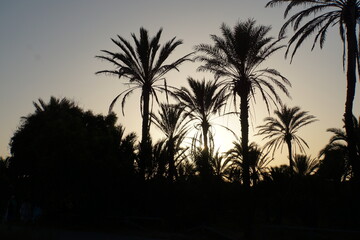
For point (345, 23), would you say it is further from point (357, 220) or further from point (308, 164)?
point (308, 164)

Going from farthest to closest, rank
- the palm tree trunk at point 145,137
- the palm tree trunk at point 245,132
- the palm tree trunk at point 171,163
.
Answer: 1. the palm tree trunk at point 171,163
2. the palm tree trunk at point 145,137
3. the palm tree trunk at point 245,132

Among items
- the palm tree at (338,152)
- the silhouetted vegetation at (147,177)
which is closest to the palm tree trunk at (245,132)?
the silhouetted vegetation at (147,177)

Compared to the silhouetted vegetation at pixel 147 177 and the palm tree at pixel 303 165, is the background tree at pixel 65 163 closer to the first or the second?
the silhouetted vegetation at pixel 147 177

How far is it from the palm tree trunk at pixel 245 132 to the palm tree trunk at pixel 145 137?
6534mm

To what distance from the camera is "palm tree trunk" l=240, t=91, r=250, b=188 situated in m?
17.4

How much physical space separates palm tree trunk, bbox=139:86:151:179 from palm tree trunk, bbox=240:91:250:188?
653cm

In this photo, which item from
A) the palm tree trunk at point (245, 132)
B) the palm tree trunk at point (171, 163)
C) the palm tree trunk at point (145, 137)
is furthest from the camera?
the palm tree trunk at point (171, 163)

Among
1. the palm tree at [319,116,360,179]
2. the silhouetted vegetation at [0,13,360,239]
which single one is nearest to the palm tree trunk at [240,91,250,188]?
the silhouetted vegetation at [0,13,360,239]

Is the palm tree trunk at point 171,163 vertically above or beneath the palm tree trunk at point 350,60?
beneath

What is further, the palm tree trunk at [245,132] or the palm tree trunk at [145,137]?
the palm tree trunk at [145,137]

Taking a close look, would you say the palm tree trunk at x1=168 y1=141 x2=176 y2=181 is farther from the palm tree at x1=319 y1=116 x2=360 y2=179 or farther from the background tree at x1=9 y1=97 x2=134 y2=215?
the palm tree at x1=319 y1=116 x2=360 y2=179

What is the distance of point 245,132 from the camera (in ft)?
59.1

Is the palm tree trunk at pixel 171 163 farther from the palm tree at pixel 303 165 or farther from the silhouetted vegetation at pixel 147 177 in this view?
the palm tree at pixel 303 165

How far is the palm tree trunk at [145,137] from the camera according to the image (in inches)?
846
